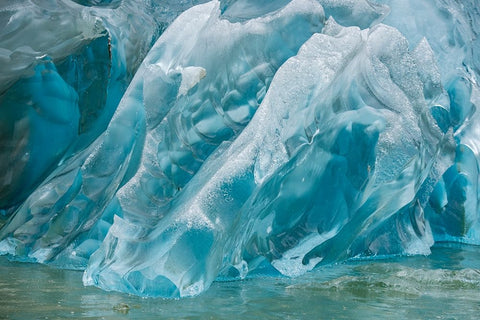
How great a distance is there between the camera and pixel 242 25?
3545 mm

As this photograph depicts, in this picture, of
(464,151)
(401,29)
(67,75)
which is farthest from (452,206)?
(67,75)

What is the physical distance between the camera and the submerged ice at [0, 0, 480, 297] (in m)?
2.96

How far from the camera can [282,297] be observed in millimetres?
2742

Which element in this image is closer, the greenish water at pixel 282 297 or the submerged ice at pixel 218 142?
the greenish water at pixel 282 297

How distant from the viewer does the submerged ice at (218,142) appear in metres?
2.96

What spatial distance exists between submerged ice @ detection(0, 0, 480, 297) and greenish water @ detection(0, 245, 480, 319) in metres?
0.12

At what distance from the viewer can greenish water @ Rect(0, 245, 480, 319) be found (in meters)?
2.42

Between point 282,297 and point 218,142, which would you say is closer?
point 282,297

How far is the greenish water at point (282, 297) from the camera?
95.3 inches

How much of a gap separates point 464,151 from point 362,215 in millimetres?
1703

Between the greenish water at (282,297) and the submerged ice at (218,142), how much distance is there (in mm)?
125

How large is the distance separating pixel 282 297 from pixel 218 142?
1027 mm

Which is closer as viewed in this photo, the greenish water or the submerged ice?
the greenish water

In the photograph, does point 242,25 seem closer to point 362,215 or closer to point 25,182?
point 362,215
